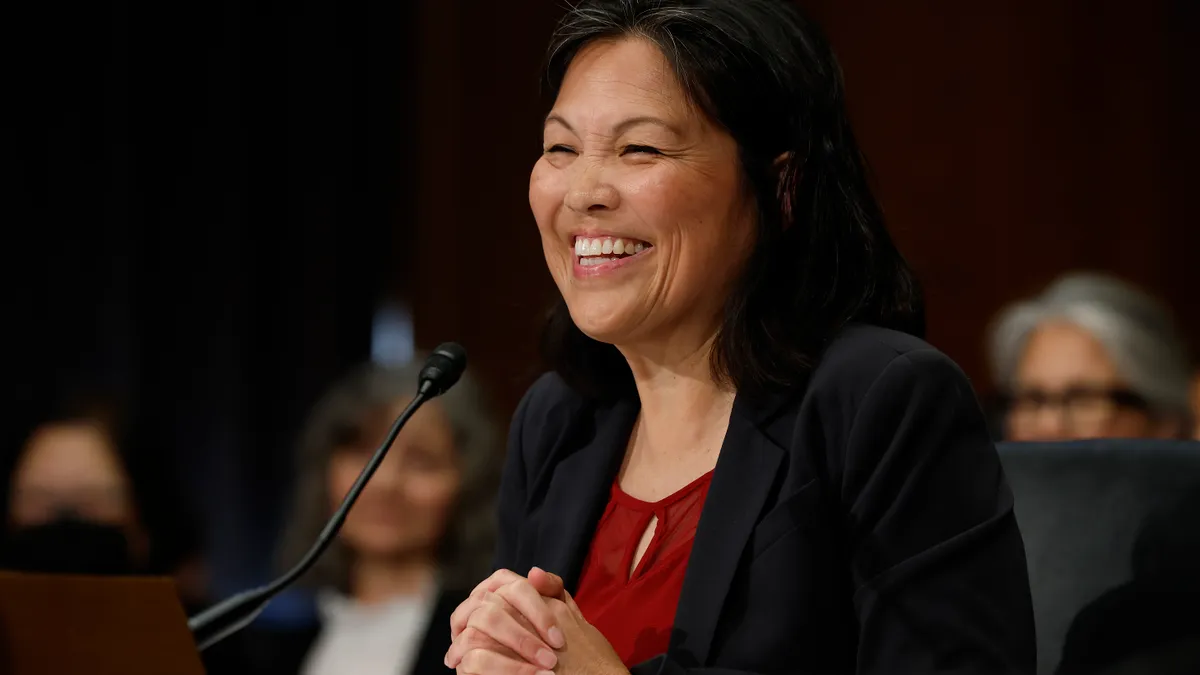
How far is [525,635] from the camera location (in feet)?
4.22

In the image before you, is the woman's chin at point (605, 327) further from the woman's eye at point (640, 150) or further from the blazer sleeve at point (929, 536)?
the blazer sleeve at point (929, 536)

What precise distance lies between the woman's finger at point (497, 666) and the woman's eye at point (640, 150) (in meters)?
0.54

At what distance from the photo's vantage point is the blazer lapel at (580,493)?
1.58 meters

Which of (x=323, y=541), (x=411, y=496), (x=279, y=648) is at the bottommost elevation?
(x=279, y=648)

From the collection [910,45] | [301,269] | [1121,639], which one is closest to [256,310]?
[301,269]

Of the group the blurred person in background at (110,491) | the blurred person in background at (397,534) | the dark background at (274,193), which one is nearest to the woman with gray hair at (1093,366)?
the dark background at (274,193)

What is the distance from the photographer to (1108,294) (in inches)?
128

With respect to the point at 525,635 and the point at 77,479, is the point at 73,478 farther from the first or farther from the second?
the point at 525,635

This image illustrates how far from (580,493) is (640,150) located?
16.4 inches

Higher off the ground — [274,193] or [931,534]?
[931,534]

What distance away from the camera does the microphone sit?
1.54 meters

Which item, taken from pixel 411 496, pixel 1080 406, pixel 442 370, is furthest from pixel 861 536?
pixel 1080 406

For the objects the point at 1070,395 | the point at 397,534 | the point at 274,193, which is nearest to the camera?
the point at 397,534

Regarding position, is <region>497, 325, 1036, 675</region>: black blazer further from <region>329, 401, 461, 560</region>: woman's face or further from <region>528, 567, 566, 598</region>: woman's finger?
<region>329, 401, 461, 560</region>: woman's face
